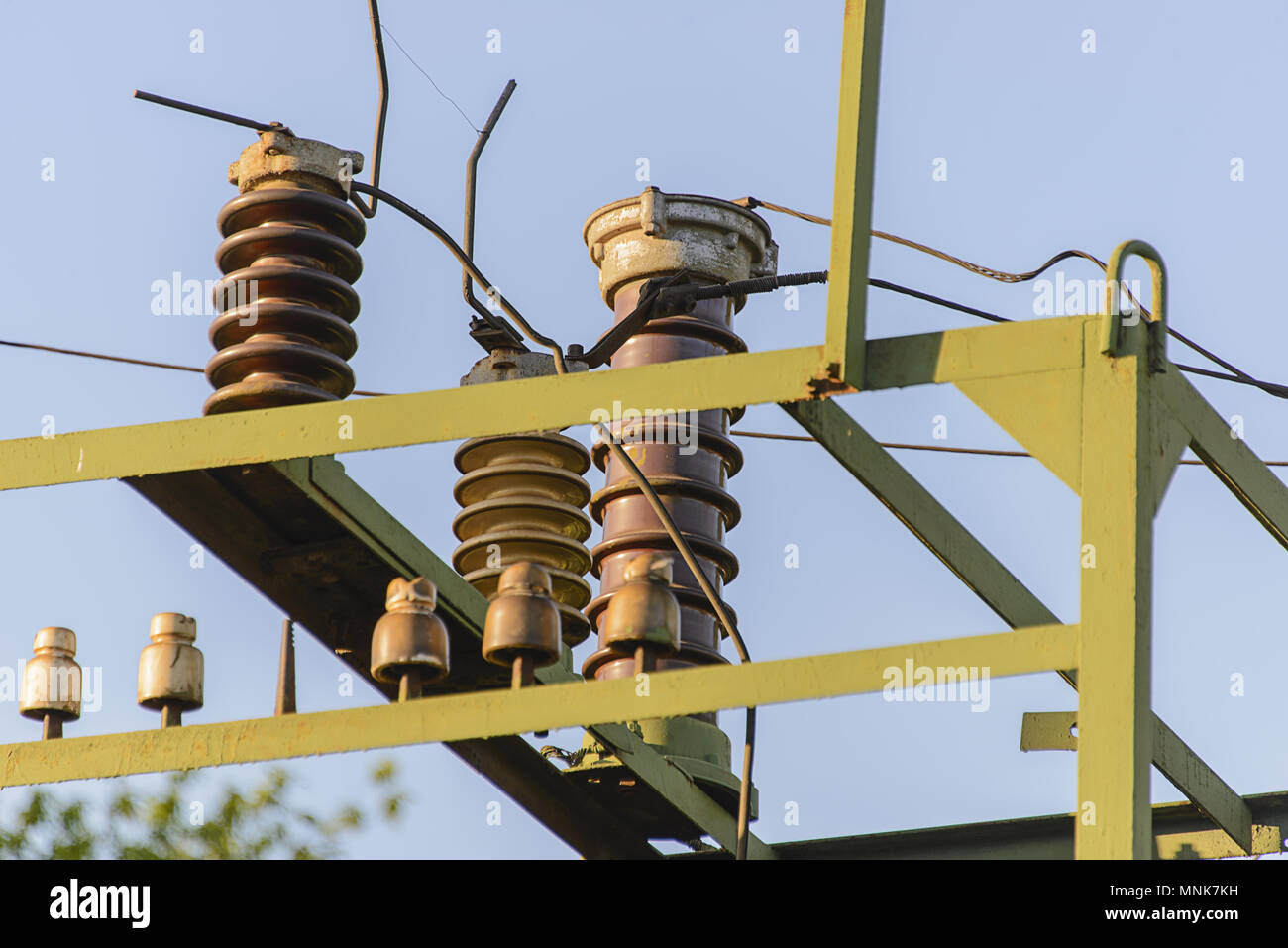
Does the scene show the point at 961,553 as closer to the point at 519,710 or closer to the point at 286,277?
the point at 519,710

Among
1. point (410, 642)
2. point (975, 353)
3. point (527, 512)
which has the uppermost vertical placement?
point (527, 512)

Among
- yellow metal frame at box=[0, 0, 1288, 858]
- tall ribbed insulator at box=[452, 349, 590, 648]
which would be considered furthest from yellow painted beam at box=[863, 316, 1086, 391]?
tall ribbed insulator at box=[452, 349, 590, 648]

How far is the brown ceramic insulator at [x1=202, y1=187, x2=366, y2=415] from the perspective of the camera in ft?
30.7

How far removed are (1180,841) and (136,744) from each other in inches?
166

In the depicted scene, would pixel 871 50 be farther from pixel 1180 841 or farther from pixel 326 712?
pixel 1180 841

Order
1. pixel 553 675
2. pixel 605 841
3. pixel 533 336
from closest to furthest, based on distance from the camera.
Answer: pixel 533 336 < pixel 553 675 < pixel 605 841

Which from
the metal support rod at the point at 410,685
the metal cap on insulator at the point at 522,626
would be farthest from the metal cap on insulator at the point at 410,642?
the metal cap on insulator at the point at 522,626

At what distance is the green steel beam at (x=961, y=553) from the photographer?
8.13 m

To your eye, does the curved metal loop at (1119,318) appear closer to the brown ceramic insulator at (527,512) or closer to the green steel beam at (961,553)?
the green steel beam at (961,553)

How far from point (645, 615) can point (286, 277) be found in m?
2.39

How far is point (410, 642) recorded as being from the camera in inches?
316

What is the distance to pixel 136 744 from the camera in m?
8.12

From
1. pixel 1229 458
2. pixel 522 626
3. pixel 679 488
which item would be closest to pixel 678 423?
pixel 679 488
